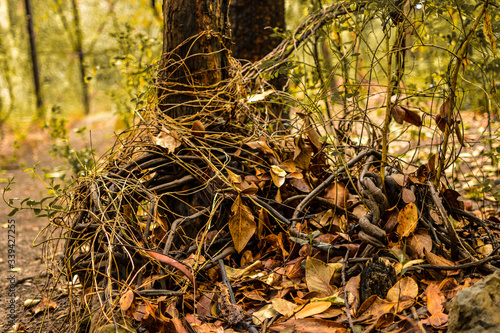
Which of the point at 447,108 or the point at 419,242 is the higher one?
the point at 447,108

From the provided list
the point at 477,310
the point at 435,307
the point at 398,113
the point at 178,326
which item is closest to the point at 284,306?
the point at 178,326

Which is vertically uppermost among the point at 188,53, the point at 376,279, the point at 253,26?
the point at 253,26

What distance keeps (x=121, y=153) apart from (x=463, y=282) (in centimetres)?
151

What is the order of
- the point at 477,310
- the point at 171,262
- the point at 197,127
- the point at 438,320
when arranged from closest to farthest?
the point at 477,310 → the point at 438,320 → the point at 171,262 → the point at 197,127

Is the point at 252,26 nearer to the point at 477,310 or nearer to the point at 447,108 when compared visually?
the point at 447,108

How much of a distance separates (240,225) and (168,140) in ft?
1.71

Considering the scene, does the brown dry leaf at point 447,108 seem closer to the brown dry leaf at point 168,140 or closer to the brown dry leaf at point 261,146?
the brown dry leaf at point 261,146

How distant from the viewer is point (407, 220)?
1.36 meters

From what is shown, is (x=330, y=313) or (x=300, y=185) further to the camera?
(x=300, y=185)

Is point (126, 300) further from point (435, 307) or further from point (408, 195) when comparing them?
point (408, 195)

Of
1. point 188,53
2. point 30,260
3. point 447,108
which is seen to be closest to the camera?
point 447,108

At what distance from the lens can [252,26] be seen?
3.29 m

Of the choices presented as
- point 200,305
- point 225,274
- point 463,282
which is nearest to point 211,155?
point 225,274

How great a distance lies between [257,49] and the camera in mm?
3299
